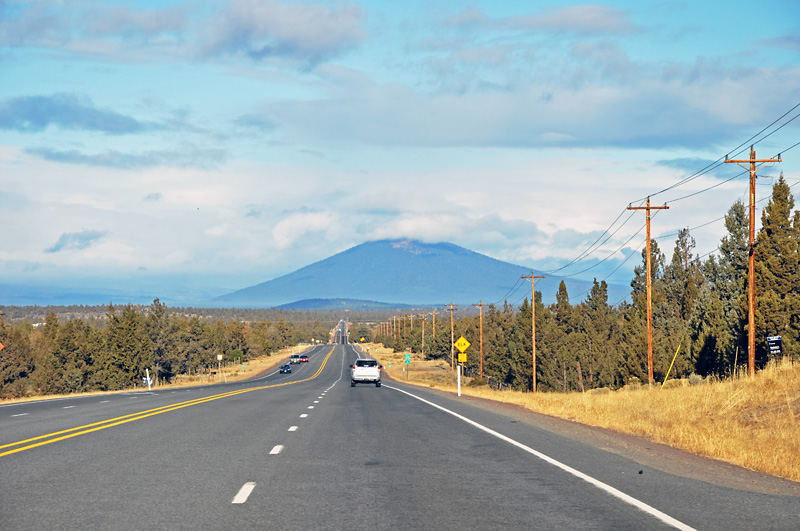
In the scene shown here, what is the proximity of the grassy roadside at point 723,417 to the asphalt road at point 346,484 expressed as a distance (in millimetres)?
1949

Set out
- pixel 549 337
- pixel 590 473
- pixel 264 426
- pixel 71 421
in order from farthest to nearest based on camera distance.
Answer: pixel 549 337, pixel 71 421, pixel 264 426, pixel 590 473

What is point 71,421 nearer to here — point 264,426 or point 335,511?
point 264,426

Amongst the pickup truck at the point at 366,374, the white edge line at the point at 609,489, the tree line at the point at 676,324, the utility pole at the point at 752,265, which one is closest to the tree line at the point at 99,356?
the tree line at the point at 676,324

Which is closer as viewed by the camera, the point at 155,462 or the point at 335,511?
the point at 335,511

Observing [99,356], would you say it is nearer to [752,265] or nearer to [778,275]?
[778,275]

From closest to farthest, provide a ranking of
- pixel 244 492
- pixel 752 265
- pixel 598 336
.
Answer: pixel 244 492, pixel 752 265, pixel 598 336

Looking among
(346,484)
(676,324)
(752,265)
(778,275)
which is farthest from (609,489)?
(676,324)

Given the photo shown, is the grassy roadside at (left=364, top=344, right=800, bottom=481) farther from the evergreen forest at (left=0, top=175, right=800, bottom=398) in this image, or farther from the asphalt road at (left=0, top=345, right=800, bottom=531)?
→ the evergreen forest at (left=0, top=175, right=800, bottom=398)

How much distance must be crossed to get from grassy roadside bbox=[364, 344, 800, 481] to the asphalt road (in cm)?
195

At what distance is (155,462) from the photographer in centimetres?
1158

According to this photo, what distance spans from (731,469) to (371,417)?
36.7 ft

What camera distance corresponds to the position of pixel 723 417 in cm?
1939

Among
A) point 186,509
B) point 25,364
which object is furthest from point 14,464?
point 25,364

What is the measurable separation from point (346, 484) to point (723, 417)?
13073 mm
